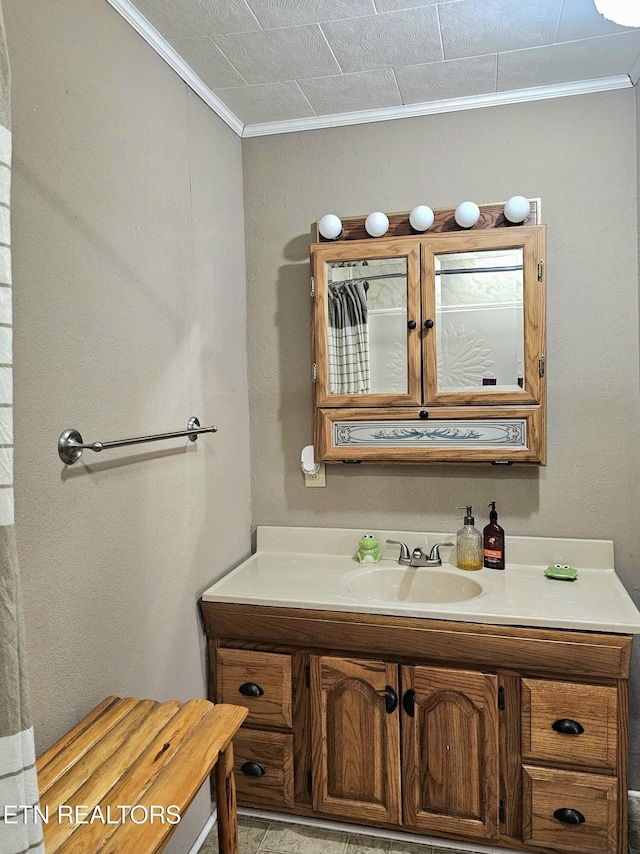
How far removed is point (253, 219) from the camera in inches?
95.5

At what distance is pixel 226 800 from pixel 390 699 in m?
0.64

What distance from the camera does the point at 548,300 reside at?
2.16 m

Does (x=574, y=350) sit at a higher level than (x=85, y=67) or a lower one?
lower

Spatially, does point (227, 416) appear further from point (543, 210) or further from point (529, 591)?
point (543, 210)

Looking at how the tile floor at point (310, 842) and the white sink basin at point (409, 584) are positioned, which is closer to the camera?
the tile floor at point (310, 842)

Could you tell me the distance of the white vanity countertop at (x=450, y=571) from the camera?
175cm

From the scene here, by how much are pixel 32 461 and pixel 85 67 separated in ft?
3.01

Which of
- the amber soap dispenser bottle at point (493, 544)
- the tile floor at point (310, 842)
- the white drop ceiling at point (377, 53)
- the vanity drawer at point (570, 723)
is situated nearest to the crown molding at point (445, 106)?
the white drop ceiling at point (377, 53)

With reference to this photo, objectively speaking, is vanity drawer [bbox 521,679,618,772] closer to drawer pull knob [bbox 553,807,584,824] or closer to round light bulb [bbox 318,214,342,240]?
drawer pull knob [bbox 553,807,584,824]

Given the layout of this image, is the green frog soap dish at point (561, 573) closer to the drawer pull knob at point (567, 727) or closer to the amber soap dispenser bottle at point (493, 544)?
the amber soap dispenser bottle at point (493, 544)

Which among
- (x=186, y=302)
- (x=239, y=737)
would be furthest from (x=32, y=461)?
(x=239, y=737)

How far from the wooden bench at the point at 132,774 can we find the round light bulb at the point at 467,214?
1613mm

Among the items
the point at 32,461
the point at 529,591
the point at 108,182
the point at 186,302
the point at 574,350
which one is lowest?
the point at 529,591

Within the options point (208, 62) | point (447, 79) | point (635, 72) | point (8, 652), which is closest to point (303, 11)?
point (208, 62)
